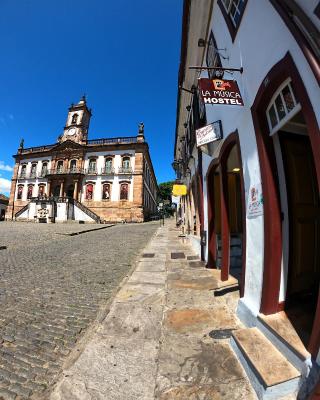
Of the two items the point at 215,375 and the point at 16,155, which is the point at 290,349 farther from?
the point at 16,155

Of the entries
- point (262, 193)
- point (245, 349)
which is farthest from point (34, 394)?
point (262, 193)

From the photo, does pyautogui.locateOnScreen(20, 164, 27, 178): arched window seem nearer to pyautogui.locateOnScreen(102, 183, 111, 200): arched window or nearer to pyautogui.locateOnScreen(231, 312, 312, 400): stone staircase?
pyautogui.locateOnScreen(102, 183, 111, 200): arched window

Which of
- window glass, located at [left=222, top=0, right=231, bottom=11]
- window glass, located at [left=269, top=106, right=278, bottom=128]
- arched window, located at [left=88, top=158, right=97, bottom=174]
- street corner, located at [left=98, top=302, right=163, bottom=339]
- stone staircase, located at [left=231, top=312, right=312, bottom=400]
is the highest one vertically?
arched window, located at [left=88, top=158, right=97, bottom=174]

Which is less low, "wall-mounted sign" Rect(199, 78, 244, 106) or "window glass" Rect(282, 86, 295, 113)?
"wall-mounted sign" Rect(199, 78, 244, 106)

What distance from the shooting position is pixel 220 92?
3613 millimetres

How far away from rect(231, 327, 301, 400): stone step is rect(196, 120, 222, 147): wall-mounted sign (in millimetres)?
3609

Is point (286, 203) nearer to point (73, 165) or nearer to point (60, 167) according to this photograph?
point (73, 165)

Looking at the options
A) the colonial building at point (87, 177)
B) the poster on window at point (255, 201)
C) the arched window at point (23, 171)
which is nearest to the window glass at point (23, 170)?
the arched window at point (23, 171)

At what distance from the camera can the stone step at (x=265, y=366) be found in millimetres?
1866

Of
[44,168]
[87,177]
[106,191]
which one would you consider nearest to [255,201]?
[106,191]

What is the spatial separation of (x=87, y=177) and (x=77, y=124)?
1140 cm

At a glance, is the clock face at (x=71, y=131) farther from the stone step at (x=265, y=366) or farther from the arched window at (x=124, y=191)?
the stone step at (x=265, y=366)

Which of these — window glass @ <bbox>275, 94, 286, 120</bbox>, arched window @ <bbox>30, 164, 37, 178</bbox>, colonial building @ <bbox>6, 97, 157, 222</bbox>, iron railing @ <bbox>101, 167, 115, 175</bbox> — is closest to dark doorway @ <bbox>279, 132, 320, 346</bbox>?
window glass @ <bbox>275, 94, 286, 120</bbox>

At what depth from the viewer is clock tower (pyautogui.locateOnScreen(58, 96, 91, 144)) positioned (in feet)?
143
